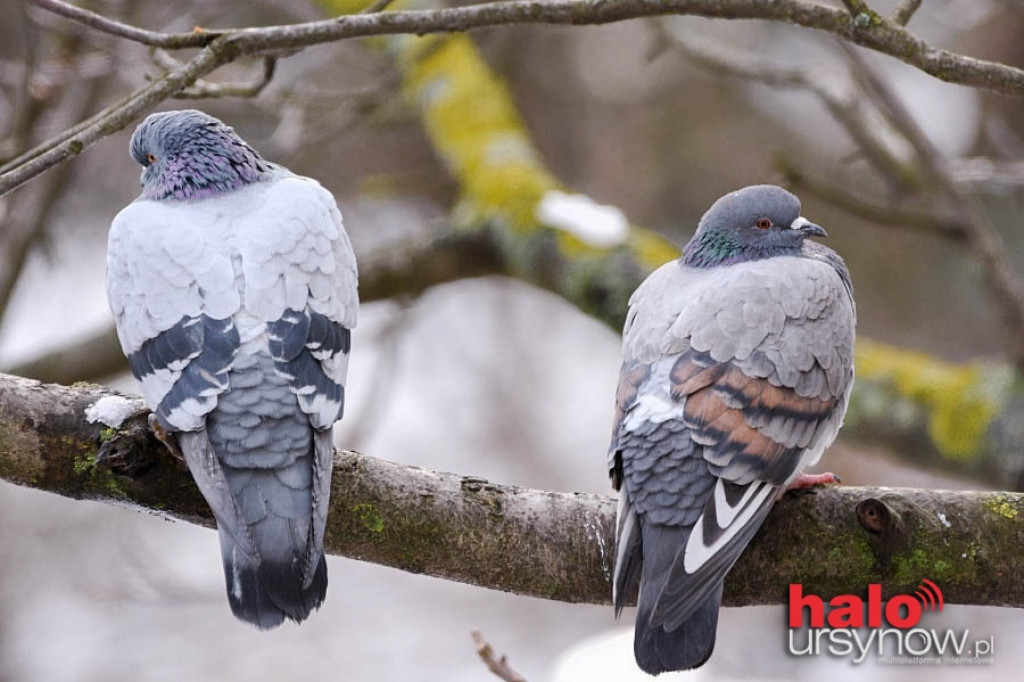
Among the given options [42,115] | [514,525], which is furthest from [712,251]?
[42,115]

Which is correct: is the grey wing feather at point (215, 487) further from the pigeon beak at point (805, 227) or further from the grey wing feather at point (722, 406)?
the pigeon beak at point (805, 227)

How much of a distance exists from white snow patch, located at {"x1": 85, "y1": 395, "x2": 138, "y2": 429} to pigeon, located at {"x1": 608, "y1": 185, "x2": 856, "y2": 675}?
149 cm

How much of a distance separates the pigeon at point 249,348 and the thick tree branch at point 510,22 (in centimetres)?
46

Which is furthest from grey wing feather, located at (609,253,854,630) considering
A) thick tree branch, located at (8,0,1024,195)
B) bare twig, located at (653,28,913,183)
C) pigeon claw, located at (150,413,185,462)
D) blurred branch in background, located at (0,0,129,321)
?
blurred branch in background, located at (0,0,129,321)

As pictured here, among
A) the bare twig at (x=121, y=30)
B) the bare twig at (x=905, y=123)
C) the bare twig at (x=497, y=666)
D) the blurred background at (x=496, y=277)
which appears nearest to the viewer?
the bare twig at (x=497, y=666)

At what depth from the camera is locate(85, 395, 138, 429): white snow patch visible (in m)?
3.35

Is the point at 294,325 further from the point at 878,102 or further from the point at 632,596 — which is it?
the point at 878,102

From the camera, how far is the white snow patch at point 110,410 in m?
3.35

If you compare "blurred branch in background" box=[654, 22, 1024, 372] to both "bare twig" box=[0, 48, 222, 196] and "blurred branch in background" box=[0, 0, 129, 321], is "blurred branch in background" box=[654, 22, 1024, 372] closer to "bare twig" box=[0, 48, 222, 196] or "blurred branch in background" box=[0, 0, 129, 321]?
"bare twig" box=[0, 48, 222, 196]

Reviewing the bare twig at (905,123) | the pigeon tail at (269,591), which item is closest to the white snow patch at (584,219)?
the bare twig at (905,123)

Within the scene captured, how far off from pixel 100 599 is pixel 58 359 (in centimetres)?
235

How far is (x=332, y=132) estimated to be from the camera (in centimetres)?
664

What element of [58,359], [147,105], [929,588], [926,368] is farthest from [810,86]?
[58,359]

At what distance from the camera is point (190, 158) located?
4000 mm
